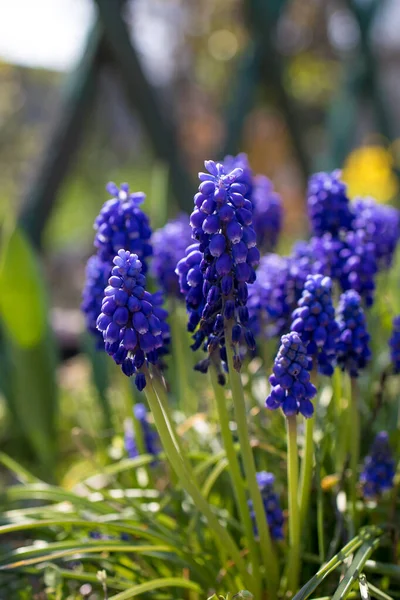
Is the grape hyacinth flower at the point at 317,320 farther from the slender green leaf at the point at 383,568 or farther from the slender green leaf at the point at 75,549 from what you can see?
the slender green leaf at the point at 75,549

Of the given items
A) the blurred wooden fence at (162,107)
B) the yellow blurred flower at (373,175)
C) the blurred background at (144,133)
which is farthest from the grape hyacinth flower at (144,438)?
the yellow blurred flower at (373,175)

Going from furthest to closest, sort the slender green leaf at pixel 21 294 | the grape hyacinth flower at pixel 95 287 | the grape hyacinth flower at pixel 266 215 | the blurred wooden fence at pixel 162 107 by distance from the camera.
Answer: the blurred wooden fence at pixel 162 107 < the slender green leaf at pixel 21 294 < the grape hyacinth flower at pixel 266 215 < the grape hyacinth flower at pixel 95 287

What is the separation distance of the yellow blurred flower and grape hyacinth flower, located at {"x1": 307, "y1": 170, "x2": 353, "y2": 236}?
361cm

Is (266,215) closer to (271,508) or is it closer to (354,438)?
(354,438)

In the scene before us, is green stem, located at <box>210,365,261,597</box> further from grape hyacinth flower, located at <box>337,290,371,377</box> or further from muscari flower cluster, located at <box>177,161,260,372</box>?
grape hyacinth flower, located at <box>337,290,371,377</box>

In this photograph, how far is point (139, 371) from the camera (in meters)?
1.49

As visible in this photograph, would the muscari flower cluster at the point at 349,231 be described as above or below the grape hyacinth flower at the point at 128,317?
above

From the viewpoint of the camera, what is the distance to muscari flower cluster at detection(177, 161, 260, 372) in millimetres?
1353

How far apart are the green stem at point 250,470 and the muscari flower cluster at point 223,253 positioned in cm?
4

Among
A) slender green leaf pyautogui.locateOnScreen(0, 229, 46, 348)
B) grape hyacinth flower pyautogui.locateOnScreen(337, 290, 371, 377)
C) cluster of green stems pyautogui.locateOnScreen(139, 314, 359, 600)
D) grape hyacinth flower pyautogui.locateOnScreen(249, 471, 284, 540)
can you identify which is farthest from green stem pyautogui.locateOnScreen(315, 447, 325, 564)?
slender green leaf pyautogui.locateOnScreen(0, 229, 46, 348)

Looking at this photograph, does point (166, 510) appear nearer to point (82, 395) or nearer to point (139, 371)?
point (139, 371)

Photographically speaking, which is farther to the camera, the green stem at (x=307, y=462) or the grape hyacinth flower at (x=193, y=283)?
the green stem at (x=307, y=462)

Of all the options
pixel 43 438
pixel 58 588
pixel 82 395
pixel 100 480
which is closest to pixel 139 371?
pixel 58 588

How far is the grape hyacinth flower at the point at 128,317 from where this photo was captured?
139 centimetres
